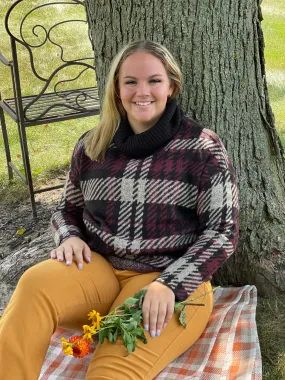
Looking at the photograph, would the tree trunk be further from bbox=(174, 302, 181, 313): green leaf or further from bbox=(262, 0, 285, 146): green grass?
bbox=(262, 0, 285, 146): green grass

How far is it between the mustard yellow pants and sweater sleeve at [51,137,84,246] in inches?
7.8

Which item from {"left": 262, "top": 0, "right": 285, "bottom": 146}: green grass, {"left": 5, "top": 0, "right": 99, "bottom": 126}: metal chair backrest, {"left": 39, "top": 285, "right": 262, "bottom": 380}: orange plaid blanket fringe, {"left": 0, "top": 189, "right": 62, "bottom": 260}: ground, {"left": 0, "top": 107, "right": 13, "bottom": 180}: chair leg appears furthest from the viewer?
{"left": 262, "top": 0, "right": 285, "bottom": 146}: green grass

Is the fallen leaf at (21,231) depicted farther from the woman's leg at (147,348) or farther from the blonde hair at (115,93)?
the woman's leg at (147,348)

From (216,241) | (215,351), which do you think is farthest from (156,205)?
(215,351)

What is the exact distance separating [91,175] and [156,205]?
1.11 feet

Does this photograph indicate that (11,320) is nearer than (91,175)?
Yes

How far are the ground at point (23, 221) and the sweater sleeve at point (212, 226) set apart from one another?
6.18 ft

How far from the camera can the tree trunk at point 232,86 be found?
8.66 feet

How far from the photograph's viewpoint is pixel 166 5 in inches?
103

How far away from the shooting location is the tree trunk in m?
2.64

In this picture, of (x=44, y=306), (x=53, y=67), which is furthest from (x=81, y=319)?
(x=53, y=67)

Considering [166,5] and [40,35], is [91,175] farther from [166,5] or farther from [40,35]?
[40,35]

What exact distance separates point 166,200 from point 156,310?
47 centimetres

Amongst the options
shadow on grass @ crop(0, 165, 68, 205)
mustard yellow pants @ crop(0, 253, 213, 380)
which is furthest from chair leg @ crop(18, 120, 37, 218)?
mustard yellow pants @ crop(0, 253, 213, 380)
